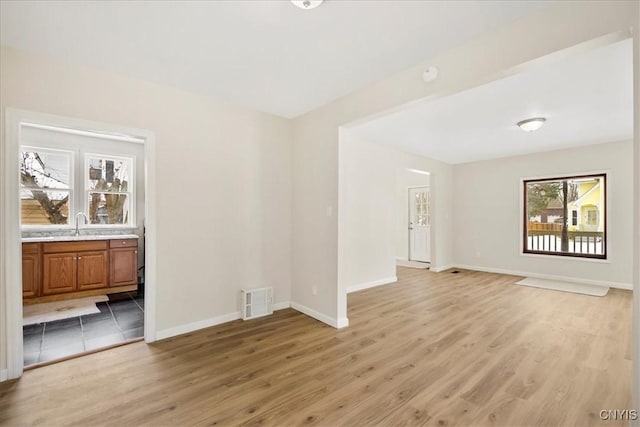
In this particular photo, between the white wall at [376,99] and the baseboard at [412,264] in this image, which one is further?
the baseboard at [412,264]

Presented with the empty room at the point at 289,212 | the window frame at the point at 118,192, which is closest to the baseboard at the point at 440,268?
the empty room at the point at 289,212

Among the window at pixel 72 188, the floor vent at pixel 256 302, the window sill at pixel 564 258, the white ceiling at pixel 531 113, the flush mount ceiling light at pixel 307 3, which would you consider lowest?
the floor vent at pixel 256 302

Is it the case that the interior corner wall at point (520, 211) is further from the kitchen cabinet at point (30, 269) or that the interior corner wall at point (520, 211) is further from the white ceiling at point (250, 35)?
the kitchen cabinet at point (30, 269)

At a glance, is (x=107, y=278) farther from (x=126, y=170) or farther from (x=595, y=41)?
(x=595, y=41)

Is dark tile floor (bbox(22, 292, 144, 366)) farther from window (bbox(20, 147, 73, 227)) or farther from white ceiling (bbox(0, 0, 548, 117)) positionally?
white ceiling (bbox(0, 0, 548, 117))

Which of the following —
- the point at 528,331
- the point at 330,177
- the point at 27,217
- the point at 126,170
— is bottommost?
the point at 528,331

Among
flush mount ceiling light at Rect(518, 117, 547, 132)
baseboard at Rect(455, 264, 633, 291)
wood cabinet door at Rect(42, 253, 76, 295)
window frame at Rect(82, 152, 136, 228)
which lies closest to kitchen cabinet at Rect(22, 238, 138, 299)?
wood cabinet door at Rect(42, 253, 76, 295)

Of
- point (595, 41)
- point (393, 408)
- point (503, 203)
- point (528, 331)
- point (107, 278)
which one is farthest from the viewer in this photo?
point (503, 203)

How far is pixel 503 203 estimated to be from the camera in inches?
260

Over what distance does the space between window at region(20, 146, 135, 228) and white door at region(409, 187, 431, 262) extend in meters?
6.52

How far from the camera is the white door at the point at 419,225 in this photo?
7.73 metres

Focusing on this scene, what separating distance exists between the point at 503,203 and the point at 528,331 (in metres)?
4.08

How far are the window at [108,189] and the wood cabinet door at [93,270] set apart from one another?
881 mm

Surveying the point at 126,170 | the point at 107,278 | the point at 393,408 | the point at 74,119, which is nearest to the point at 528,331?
the point at 393,408
